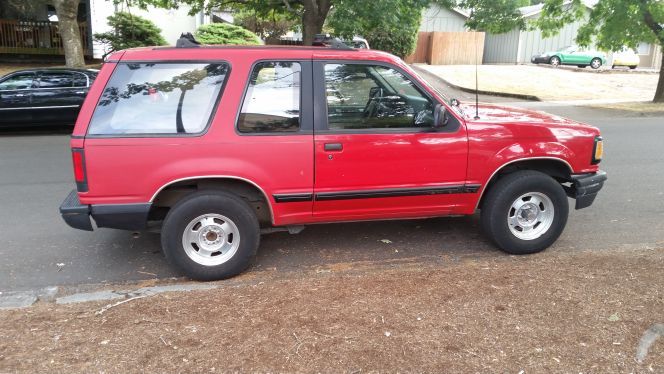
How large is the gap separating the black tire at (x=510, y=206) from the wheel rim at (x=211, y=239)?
2185 mm

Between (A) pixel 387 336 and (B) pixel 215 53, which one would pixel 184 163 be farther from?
(A) pixel 387 336

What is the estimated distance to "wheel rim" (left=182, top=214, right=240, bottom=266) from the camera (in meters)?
4.24

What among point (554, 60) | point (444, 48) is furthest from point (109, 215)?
point (554, 60)

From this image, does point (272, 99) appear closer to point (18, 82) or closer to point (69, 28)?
point (18, 82)

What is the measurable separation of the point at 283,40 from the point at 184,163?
85.0ft

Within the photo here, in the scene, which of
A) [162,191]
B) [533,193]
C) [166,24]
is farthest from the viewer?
[166,24]

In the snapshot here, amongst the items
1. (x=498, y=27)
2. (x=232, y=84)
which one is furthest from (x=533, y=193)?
(x=498, y=27)

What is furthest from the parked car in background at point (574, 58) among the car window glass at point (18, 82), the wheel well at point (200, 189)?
the wheel well at point (200, 189)

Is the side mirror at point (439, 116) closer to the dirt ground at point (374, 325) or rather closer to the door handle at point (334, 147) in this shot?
the door handle at point (334, 147)

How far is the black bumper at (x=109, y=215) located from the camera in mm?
4125

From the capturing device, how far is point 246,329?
3395 millimetres

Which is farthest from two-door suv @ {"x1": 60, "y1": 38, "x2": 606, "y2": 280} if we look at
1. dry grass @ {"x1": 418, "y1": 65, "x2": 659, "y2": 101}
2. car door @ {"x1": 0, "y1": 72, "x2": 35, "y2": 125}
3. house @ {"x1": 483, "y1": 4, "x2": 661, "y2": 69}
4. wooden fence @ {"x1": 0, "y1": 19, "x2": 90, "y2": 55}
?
house @ {"x1": 483, "y1": 4, "x2": 661, "y2": 69}

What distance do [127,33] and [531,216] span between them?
20119 mm

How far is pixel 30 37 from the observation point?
22.2 m
